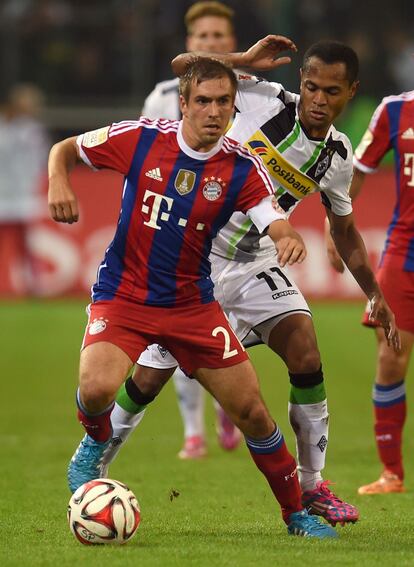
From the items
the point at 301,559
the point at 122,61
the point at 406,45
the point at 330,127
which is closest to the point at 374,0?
the point at 406,45

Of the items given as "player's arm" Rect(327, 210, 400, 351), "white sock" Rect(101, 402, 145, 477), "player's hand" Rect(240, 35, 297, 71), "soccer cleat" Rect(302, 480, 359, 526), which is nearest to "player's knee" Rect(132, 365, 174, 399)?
"white sock" Rect(101, 402, 145, 477)

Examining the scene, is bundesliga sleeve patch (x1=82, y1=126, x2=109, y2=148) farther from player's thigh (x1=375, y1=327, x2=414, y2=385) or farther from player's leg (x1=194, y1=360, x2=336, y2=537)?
player's thigh (x1=375, y1=327, x2=414, y2=385)

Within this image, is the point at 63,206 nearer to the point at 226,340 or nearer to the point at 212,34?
the point at 226,340

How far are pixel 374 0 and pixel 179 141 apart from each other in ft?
47.2

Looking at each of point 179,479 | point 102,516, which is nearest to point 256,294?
point 102,516

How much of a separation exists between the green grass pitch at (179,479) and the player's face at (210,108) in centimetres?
178

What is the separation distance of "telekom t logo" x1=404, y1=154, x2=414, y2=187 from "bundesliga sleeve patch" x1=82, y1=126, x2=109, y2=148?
236 cm

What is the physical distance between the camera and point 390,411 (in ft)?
25.7

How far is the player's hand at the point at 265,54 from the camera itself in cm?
632

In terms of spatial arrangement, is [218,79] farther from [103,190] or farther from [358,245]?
[103,190]

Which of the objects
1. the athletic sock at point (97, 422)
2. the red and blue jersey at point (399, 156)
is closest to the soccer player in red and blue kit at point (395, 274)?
the red and blue jersey at point (399, 156)

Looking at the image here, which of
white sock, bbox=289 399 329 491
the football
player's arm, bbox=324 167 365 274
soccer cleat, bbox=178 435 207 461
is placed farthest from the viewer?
soccer cleat, bbox=178 435 207 461

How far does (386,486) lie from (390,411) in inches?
17.5

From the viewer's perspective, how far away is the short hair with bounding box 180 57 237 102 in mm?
5797
